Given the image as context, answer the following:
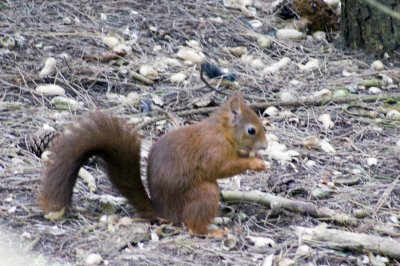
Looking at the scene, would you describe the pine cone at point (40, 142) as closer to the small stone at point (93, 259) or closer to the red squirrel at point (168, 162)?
the red squirrel at point (168, 162)

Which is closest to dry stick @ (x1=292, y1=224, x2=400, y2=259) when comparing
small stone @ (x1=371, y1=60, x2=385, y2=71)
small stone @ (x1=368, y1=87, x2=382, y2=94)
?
small stone @ (x1=368, y1=87, x2=382, y2=94)

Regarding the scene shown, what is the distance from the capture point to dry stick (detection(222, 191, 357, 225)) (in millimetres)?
3883

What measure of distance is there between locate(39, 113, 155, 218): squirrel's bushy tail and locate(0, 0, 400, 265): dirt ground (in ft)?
0.34

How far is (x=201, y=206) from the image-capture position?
371 centimetres

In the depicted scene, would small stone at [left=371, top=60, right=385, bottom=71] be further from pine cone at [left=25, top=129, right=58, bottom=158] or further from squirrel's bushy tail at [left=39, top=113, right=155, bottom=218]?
squirrel's bushy tail at [left=39, top=113, right=155, bottom=218]

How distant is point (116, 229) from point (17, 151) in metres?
0.91

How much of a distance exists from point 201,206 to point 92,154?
1.50ft

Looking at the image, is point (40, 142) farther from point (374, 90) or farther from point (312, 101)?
point (374, 90)

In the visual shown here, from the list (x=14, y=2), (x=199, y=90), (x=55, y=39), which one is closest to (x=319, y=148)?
Result: (x=199, y=90)

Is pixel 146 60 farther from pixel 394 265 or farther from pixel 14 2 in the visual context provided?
pixel 394 265

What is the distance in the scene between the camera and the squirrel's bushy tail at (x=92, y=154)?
3.70 m

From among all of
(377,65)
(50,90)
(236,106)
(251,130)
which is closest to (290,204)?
(251,130)

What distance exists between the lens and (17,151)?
14.5 feet

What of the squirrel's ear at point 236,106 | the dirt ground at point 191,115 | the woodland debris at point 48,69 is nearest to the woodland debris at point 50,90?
the dirt ground at point 191,115
